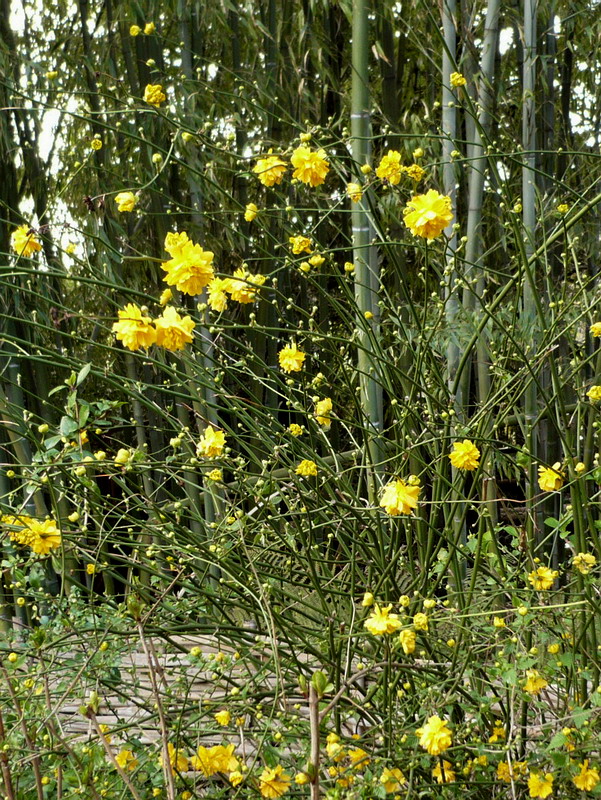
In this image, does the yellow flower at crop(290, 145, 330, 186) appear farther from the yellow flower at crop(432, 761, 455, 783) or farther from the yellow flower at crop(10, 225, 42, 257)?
the yellow flower at crop(432, 761, 455, 783)

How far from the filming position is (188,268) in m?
1.13

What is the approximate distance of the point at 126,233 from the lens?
310cm

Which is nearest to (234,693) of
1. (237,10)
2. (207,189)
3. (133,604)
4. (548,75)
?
(133,604)

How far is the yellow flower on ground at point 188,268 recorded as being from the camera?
1124 millimetres

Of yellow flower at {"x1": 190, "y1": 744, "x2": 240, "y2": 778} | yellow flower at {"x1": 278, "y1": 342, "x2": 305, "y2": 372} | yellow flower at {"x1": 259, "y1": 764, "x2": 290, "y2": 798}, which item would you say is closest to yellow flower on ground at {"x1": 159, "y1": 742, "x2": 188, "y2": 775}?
yellow flower at {"x1": 190, "y1": 744, "x2": 240, "y2": 778}

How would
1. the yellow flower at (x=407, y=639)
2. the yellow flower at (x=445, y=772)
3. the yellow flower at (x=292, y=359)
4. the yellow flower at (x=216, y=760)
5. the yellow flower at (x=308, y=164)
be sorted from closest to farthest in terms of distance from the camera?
the yellow flower at (x=407, y=639) → the yellow flower at (x=216, y=760) → the yellow flower at (x=445, y=772) → the yellow flower at (x=308, y=164) → the yellow flower at (x=292, y=359)

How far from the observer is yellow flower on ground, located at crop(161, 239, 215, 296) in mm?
1124

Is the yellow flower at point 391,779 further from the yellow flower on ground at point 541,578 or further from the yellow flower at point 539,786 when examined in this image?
the yellow flower on ground at point 541,578

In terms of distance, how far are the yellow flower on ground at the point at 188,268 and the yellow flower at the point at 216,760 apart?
636 millimetres

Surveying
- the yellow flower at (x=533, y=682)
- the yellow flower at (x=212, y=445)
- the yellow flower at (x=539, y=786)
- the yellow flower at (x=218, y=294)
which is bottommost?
the yellow flower at (x=539, y=786)

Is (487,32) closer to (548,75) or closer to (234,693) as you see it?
(548,75)

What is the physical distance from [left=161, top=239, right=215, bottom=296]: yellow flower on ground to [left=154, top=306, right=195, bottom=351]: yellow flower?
0.06 m

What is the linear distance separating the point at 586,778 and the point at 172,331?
85cm

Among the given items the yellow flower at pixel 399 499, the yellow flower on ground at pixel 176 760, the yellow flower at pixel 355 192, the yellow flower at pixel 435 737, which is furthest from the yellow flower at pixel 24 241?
the yellow flower at pixel 435 737
